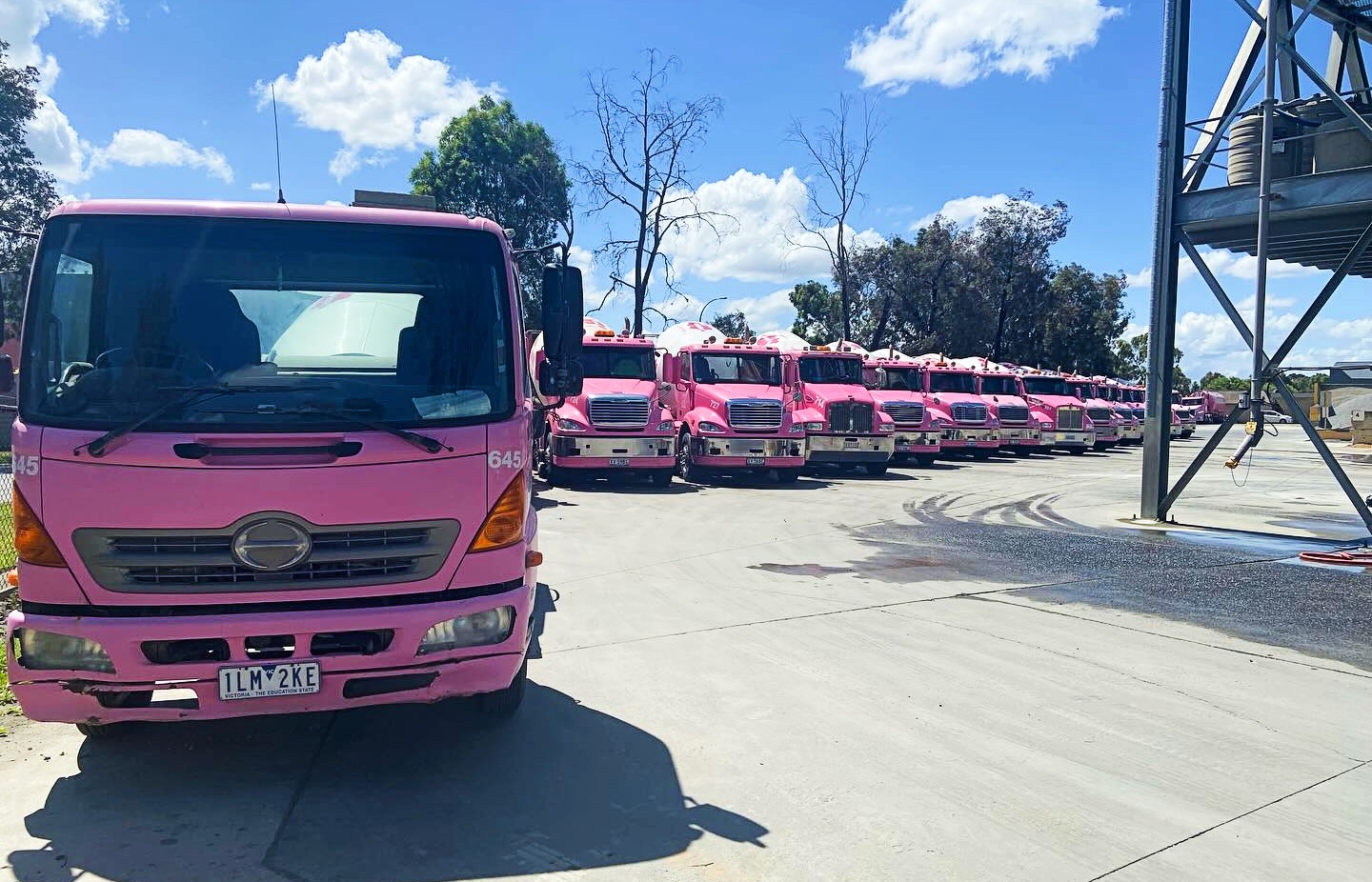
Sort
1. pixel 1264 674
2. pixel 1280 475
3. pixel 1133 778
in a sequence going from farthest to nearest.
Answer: pixel 1280 475, pixel 1264 674, pixel 1133 778

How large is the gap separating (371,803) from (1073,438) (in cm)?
3124

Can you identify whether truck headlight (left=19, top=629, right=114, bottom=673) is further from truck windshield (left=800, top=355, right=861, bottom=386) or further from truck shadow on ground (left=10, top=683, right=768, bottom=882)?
truck windshield (left=800, top=355, right=861, bottom=386)

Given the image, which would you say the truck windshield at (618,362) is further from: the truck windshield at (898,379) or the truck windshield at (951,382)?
the truck windshield at (951,382)

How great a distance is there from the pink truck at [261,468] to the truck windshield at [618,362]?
13516 mm

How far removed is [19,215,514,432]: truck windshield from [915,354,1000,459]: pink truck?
2328cm

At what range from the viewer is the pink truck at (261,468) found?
13.1ft

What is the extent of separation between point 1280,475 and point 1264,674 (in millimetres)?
21455

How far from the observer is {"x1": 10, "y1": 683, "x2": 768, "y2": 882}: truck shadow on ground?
3.75 meters

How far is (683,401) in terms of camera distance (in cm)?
1992

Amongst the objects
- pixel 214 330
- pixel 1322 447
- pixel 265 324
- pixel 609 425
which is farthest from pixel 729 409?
pixel 214 330

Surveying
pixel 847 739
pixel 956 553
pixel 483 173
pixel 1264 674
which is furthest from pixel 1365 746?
pixel 483 173

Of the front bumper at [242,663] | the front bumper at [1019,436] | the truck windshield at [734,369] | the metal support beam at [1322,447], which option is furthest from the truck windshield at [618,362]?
the front bumper at [1019,436]

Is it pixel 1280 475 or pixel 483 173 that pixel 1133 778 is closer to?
pixel 1280 475

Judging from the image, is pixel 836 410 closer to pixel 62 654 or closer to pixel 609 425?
pixel 609 425
